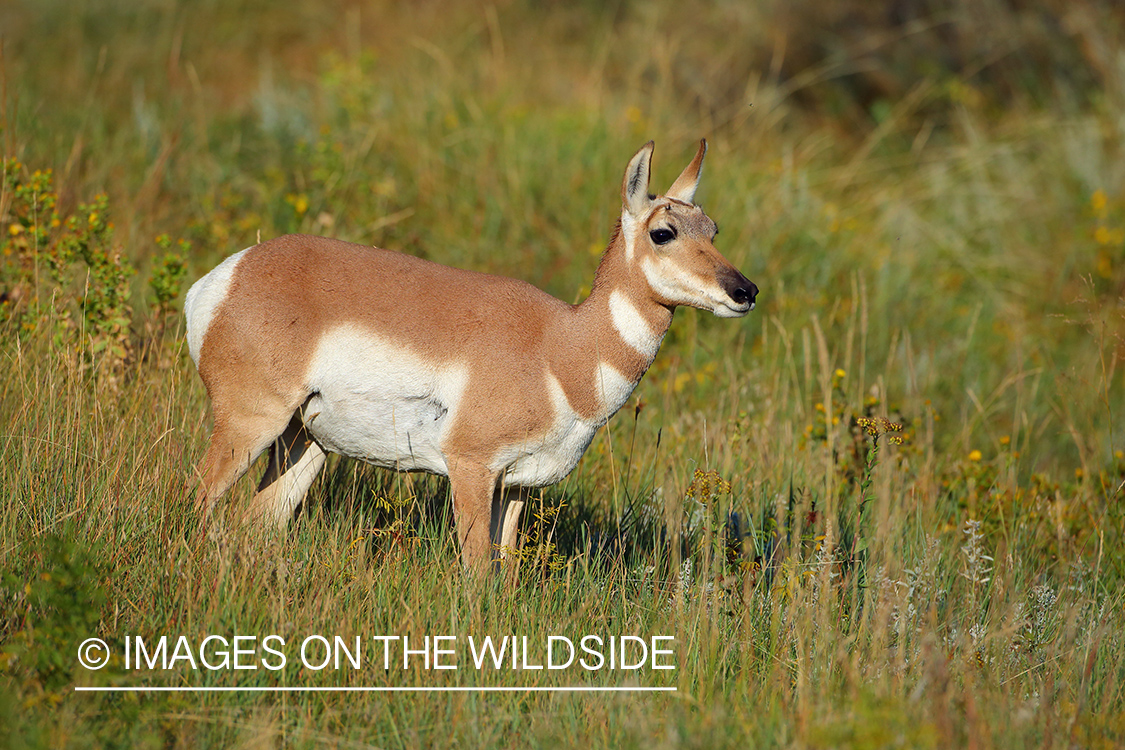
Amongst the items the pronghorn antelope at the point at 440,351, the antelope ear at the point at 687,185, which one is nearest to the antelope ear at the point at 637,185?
the pronghorn antelope at the point at 440,351

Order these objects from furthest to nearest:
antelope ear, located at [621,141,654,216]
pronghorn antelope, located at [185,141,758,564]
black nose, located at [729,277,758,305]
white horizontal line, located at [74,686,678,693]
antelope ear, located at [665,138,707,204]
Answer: antelope ear, located at [665,138,707,204] < antelope ear, located at [621,141,654,216] < pronghorn antelope, located at [185,141,758,564] < black nose, located at [729,277,758,305] < white horizontal line, located at [74,686,678,693]

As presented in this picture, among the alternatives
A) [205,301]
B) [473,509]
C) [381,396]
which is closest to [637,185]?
[381,396]

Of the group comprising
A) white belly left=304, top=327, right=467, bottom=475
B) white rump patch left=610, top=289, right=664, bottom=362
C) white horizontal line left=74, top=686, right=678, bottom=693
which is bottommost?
white horizontal line left=74, top=686, right=678, bottom=693

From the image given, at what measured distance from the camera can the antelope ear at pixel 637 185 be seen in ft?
15.2

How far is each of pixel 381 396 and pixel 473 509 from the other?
627 millimetres

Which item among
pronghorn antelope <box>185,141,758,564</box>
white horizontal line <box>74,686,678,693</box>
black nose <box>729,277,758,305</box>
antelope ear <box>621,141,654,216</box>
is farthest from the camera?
antelope ear <box>621,141,654,216</box>

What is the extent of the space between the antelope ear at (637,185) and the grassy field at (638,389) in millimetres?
1110

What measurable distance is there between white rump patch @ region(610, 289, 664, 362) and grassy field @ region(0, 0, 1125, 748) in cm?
60

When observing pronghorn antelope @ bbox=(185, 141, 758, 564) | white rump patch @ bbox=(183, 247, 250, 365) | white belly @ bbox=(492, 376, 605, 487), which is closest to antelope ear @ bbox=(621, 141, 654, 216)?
pronghorn antelope @ bbox=(185, 141, 758, 564)

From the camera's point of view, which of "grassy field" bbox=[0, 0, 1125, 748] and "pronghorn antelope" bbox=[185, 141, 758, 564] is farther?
"pronghorn antelope" bbox=[185, 141, 758, 564]

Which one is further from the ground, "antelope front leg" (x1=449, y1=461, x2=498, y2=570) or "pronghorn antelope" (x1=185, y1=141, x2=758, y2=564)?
"pronghorn antelope" (x1=185, y1=141, x2=758, y2=564)

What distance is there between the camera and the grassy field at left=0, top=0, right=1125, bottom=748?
3928mm

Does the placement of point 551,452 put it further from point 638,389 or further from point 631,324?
point 638,389

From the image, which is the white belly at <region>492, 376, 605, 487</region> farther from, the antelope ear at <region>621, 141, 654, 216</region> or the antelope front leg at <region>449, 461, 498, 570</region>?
the antelope ear at <region>621, 141, 654, 216</region>
